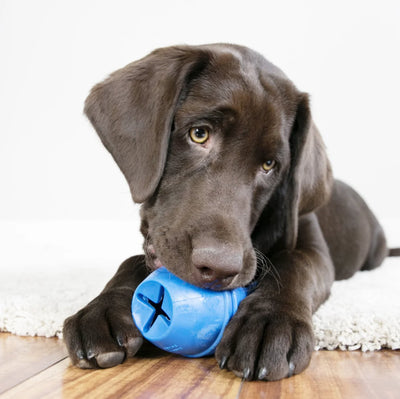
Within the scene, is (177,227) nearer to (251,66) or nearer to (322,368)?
(322,368)

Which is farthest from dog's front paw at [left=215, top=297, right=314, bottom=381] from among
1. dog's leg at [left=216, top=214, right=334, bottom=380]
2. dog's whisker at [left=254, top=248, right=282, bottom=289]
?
dog's whisker at [left=254, top=248, right=282, bottom=289]

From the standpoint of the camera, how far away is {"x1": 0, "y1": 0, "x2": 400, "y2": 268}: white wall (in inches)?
289

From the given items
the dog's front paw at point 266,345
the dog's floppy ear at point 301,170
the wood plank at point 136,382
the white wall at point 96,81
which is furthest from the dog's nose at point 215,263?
the white wall at point 96,81

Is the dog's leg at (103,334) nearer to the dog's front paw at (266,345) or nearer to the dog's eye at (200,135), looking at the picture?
the dog's front paw at (266,345)

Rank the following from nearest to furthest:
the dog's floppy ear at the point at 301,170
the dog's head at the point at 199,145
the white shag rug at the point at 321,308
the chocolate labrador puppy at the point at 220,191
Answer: the chocolate labrador puppy at the point at 220,191, the dog's head at the point at 199,145, the white shag rug at the point at 321,308, the dog's floppy ear at the point at 301,170

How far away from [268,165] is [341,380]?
93 centimetres

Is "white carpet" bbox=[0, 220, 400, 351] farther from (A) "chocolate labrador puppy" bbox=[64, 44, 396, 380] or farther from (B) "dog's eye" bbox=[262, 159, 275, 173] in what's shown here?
(B) "dog's eye" bbox=[262, 159, 275, 173]

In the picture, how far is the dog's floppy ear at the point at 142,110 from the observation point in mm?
2225

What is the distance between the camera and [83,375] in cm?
181

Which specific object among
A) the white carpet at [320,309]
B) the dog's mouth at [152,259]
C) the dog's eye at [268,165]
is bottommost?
the white carpet at [320,309]

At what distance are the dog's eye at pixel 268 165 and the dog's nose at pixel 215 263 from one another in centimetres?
56

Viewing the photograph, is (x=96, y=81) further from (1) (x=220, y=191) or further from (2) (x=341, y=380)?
(2) (x=341, y=380)

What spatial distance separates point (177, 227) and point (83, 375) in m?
0.58

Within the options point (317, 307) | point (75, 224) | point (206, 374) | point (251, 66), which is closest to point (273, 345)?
point (206, 374)
